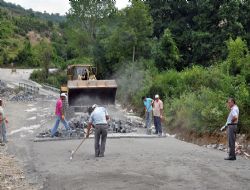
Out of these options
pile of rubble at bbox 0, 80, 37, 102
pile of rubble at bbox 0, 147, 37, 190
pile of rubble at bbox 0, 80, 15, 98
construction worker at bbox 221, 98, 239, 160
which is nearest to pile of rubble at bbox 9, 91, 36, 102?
pile of rubble at bbox 0, 80, 37, 102

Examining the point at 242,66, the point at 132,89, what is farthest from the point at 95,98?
the point at 242,66

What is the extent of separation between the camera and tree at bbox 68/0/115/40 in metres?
60.6

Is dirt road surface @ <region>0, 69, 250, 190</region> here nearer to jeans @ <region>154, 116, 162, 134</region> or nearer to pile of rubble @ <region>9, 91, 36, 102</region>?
jeans @ <region>154, 116, 162, 134</region>

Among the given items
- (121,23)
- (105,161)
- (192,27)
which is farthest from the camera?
(192,27)

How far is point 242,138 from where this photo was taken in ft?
56.7

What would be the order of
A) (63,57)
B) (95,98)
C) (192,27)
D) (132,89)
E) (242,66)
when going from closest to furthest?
1. (242,66)
2. (95,98)
3. (132,89)
4. (192,27)
5. (63,57)

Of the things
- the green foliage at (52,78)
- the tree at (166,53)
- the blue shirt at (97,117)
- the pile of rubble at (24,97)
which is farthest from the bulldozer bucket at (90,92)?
the green foliage at (52,78)

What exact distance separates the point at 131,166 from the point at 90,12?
50.3 meters

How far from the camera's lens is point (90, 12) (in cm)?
6103

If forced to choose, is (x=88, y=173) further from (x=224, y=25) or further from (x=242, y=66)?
(x=224, y=25)

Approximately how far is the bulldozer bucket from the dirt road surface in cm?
849

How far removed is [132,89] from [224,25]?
1054 centimetres

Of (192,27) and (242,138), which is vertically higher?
(192,27)

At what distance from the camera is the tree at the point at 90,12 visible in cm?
6059
